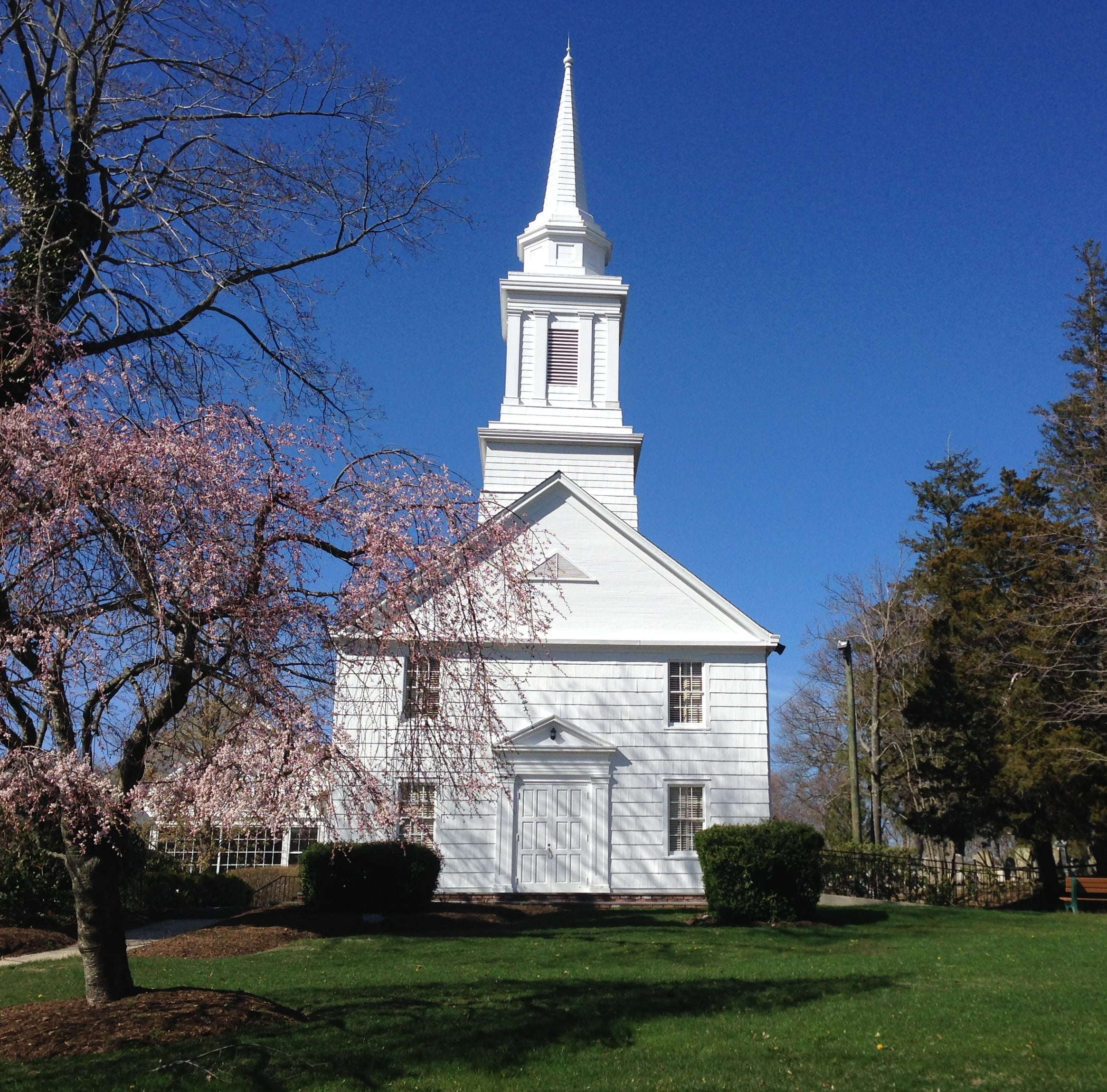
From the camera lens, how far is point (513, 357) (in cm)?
3000

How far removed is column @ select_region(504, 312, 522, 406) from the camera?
29.6 meters

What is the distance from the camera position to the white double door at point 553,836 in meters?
22.4

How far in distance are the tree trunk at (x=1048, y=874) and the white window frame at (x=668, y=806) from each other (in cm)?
1068

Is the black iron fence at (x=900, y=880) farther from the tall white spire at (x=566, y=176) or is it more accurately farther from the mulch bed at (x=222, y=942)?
the tall white spire at (x=566, y=176)

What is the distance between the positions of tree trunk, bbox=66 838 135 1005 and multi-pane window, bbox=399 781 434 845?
2.33m

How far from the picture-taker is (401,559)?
29.2 feet

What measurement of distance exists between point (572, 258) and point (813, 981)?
2372 cm

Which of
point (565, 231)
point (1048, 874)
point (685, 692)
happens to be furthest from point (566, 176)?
point (1048, 874)

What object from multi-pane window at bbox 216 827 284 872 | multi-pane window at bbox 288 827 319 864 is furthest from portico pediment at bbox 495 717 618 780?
multi-pane window at bbox 216 827 284 872

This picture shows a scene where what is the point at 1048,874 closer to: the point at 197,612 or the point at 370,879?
the point at 370,879

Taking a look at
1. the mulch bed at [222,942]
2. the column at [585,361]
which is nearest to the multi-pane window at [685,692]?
the column at [585,361]

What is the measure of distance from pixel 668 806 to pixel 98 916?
15616 mm

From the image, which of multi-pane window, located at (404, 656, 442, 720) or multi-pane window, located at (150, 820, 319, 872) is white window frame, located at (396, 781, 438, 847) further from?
multi-pane window, located at (150, 820, 319, 872)

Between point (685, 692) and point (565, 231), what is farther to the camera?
point (565, 231)
